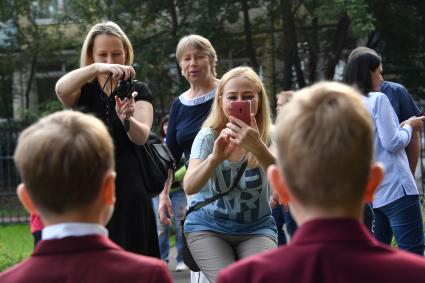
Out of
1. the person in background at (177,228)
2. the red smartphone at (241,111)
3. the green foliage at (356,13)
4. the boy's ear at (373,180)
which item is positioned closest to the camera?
the boy's ear at (373,180)

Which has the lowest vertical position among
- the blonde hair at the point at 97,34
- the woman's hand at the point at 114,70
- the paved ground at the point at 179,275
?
the paved ground at the point at 179,275

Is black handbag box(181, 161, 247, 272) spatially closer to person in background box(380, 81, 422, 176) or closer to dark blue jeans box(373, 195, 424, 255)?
dark blue jeans box(373, 195, 424, 255)

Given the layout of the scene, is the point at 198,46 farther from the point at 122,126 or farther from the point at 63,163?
the point at 63,163

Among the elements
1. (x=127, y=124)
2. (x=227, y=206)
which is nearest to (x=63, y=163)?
(x=127, y=124)

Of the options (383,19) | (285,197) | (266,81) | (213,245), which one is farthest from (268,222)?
(266,81)

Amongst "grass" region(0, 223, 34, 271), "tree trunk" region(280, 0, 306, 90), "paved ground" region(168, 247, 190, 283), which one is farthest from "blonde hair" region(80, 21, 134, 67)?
"tree trunk" region(280, 0, 306, 90)

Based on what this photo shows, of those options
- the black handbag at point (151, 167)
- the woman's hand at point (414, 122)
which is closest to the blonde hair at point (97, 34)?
the black handbag at point (151, 167)

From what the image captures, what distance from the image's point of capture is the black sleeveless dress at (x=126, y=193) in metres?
4.48

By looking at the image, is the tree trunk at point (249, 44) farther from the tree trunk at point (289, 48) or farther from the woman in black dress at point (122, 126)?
the woman in black dress at point (122, 126)

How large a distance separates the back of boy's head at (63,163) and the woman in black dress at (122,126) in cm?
196

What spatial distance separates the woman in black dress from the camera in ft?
14.6

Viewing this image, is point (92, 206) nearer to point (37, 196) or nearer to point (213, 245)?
point (37, 196)

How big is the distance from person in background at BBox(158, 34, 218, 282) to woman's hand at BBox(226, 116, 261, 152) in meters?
1.47

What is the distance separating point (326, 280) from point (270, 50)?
18385 mm
